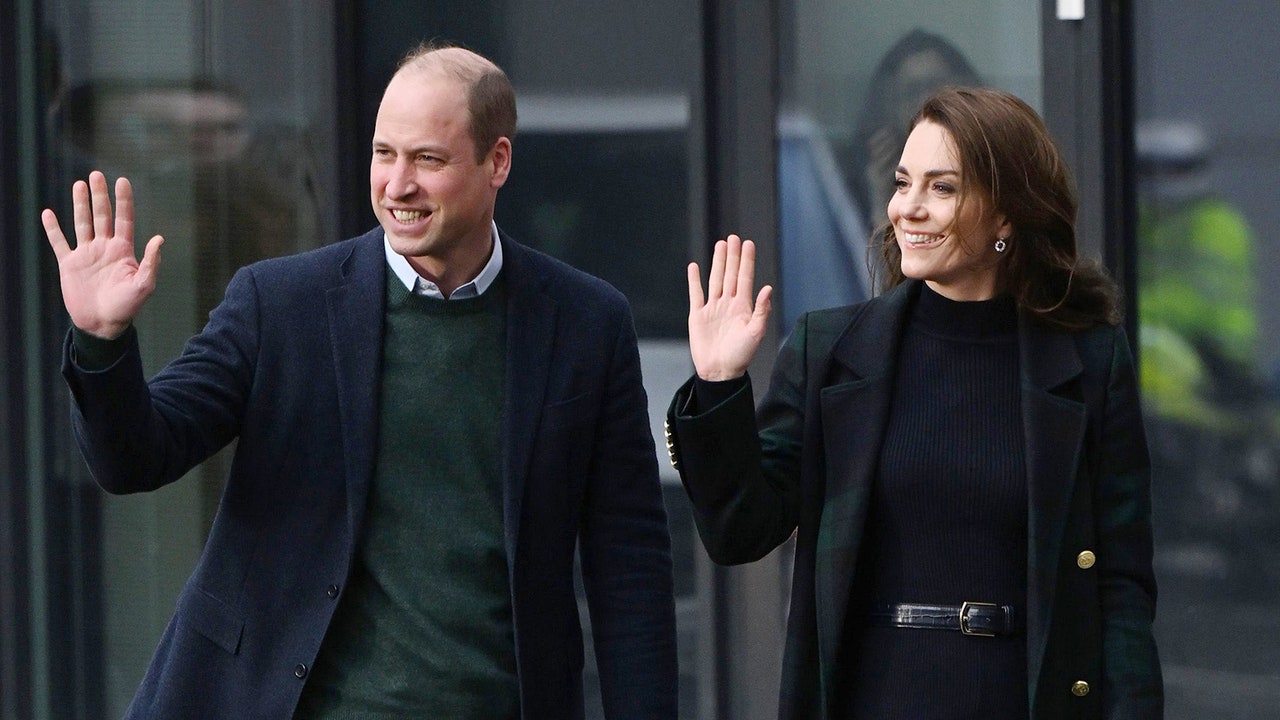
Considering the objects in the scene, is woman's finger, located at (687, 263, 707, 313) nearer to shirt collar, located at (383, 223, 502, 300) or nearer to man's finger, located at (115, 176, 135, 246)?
shirt collar, located at (383, 223, 502, 300)

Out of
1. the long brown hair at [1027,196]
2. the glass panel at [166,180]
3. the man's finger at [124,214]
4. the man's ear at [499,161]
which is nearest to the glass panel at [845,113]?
the glass panel at [166,180]

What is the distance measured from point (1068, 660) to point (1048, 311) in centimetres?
63

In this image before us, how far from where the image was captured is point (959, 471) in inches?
126

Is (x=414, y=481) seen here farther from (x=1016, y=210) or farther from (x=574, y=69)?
(x=574, y=69)

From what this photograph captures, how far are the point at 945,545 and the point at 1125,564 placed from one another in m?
0.33

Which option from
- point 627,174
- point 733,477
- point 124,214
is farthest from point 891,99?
point 124,214

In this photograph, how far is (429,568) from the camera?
10.3 feet

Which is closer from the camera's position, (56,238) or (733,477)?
(56,238)

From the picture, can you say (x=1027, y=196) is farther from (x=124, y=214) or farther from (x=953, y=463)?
(x=124, y=214)

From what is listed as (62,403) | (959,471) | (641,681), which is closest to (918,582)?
(959,471)

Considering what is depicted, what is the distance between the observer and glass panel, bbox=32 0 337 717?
587 cm

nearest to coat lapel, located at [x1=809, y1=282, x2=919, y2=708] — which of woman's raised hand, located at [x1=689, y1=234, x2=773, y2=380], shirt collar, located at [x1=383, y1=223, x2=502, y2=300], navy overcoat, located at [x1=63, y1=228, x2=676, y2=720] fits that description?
woman's raised hand, located at [x1=689, y1=234, x2=773, y2=380]

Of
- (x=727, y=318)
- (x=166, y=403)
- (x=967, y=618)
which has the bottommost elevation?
(x=967, y=618)

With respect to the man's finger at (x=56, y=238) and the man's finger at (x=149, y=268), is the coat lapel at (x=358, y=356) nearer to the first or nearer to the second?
the man's finger at (x=149, y=268)
